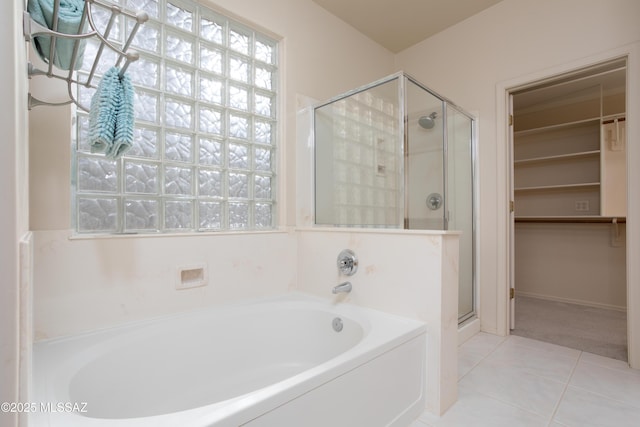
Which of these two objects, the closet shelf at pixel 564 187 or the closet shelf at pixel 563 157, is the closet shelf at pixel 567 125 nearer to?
the closet shelf at pixel 563 157

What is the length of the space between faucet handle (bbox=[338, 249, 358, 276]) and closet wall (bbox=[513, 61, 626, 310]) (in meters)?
2.26

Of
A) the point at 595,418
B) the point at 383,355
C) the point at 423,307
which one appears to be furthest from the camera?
the point at 423,307

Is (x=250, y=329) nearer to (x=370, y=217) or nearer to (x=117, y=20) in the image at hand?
(x=370, y=217)

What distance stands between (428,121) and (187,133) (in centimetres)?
150

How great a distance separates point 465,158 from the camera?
2.43 m

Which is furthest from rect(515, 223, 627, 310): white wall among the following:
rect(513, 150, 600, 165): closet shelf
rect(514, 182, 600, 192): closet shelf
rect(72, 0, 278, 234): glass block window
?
rect(72, 0, 278, 234): glass block window

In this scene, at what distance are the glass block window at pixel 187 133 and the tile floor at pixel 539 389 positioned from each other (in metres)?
1.45

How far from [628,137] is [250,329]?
2.43m

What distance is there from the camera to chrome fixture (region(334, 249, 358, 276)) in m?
1.72

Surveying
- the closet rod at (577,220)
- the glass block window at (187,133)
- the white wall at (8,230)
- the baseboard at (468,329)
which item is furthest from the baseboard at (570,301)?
the white wall at (8,230)

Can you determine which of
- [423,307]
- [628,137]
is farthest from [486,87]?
[423,307]

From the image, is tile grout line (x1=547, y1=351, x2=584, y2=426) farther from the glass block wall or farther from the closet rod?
the closet rod

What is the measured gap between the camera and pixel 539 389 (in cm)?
158

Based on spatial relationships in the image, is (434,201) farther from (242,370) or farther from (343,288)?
(242,370)
